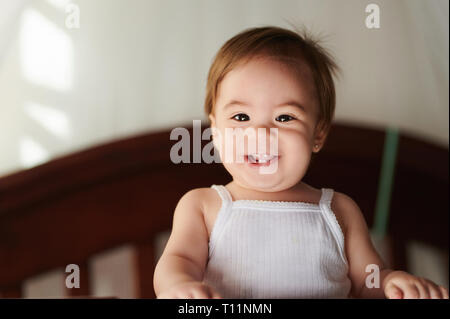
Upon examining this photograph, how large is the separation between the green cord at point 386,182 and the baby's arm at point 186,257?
1.34ft

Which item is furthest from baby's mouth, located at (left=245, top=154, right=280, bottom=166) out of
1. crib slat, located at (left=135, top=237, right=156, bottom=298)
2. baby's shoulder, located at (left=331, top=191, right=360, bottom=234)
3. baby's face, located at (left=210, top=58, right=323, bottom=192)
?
crib slat, located at (left=135, top=237, right=156, bottom=298)

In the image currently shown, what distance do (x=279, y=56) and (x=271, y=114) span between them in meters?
0.07

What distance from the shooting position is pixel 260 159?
56 cm

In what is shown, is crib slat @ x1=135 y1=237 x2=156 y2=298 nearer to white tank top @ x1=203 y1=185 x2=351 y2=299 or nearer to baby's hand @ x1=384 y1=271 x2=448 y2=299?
white tank top @ x1=203 y1=185 x2=351 y2=299

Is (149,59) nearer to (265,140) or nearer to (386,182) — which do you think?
(265,140)

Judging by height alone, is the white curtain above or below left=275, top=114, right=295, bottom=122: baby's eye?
above

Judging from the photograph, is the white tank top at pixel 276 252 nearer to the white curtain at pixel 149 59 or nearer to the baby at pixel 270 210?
the baby at pixel 270 210

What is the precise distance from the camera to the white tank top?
52cm

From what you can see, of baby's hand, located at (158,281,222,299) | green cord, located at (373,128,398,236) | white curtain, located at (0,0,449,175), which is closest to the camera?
baby's hand, located at (158,281,222,299)

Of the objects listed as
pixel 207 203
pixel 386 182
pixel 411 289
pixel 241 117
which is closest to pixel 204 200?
pixel 207 203

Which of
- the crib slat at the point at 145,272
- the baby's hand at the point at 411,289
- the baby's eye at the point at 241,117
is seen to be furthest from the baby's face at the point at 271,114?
the crib slat at the point at 145,272

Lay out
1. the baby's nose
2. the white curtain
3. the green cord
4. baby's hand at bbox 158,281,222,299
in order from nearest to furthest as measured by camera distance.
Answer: baby's hand at bbox 158,281,222,299 < the baby's nose < the white curtain < the green cord

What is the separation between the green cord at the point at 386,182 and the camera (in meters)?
0.88

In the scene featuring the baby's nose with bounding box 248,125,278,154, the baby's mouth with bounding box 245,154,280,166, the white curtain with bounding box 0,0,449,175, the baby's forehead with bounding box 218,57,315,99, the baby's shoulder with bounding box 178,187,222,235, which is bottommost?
the baby's shoulder with bounding box 178,187,222,235
